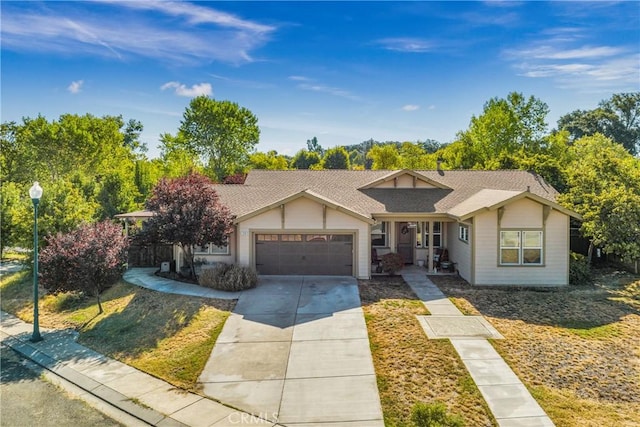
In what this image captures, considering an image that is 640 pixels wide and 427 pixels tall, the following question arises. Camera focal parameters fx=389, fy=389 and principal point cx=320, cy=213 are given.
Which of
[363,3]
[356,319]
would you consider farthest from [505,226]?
[363,3]

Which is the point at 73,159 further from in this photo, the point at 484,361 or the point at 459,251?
the point at 484,361

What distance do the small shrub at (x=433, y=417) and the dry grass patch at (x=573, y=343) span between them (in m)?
1.84

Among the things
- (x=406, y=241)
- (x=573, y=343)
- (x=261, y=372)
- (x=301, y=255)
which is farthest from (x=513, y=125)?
(x=261, y=372)

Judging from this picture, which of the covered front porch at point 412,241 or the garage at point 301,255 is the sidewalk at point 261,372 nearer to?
the garage at point 301,255

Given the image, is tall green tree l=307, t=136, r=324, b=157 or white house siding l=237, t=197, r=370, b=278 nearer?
white house siding l=237, t=197, r=370, b=278

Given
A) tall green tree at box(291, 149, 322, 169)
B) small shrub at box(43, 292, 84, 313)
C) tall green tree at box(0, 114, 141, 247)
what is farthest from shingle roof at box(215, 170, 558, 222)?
tall green tree at box(291, 149, 322, 169)

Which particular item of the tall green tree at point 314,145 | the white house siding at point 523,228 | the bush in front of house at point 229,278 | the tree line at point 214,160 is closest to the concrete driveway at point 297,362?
the bush in front of house at point 229,278

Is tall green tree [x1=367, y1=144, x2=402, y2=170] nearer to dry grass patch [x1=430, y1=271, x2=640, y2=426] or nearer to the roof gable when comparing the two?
the roof gable

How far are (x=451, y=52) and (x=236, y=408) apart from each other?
19673 millimetres

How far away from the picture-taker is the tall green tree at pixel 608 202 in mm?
15320

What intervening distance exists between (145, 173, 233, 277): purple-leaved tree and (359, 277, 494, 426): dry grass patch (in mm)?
6830

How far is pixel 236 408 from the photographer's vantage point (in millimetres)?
7559

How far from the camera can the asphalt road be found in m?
7.39

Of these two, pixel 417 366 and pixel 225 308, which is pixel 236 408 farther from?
pixel 225 308
